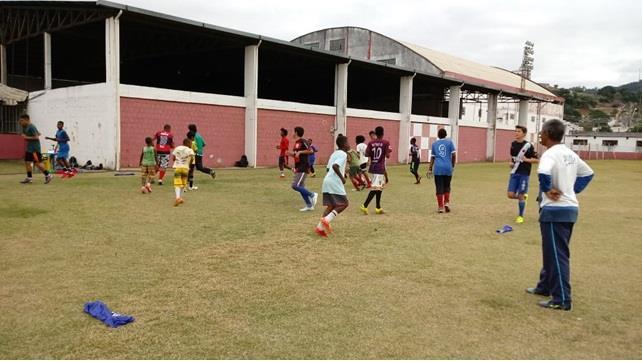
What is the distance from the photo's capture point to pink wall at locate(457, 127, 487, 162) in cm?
3856

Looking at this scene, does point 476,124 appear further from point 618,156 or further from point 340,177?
point 340,177

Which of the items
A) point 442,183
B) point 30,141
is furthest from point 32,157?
point 442,183

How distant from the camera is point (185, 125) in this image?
21234 mm

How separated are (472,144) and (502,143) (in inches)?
206

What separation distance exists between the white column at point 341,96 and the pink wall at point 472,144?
13.2 metres

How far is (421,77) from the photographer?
112 feet

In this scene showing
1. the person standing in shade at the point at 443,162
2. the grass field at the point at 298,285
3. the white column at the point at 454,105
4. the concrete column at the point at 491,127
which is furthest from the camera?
the concrete column at the point at 491,127

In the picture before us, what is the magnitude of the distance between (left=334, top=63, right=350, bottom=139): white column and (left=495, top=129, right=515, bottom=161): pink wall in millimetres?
19440

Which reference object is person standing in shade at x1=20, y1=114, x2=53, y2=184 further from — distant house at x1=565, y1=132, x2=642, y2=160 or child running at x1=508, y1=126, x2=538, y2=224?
distant house at x1=565, y1=132, x2=642, y2=160

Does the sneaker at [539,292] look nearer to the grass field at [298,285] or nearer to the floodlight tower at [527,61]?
the grass field at [298,285]

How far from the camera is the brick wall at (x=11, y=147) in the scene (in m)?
23.4

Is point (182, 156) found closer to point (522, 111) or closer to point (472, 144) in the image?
point (472, 144)

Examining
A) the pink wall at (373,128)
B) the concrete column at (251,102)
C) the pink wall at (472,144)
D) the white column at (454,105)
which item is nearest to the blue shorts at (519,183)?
the concrete column at (251,102)

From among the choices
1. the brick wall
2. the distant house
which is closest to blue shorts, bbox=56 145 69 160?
the brick wall
